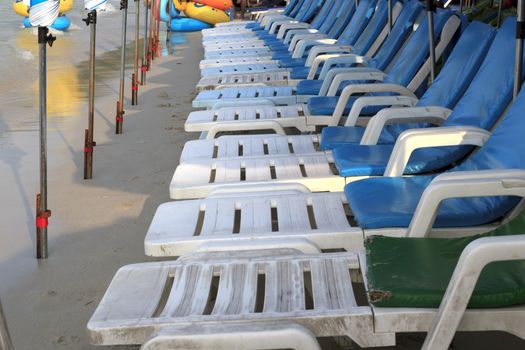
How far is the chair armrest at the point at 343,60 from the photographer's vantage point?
652cm

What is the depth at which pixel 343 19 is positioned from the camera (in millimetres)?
8922

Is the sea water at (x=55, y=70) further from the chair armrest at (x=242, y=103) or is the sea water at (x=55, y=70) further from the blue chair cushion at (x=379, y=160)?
the blue chair cushion at (x=379, y=160)

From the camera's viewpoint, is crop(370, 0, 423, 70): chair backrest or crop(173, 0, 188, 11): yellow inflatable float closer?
crop(370, 0, 423, 70): chair backrest

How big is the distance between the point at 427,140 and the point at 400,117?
23.0 inches

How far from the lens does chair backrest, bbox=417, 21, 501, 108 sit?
4418mm

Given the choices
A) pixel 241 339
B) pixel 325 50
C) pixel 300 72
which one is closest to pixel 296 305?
pixel 241 339

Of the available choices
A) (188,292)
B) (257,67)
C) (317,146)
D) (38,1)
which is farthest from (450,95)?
(257,67)

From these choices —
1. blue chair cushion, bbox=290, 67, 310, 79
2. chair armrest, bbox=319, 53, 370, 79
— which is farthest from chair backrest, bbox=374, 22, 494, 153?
blue chair cushion, bbox=290, 67, 310, 79

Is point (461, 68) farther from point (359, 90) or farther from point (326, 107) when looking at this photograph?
point (326, 107)

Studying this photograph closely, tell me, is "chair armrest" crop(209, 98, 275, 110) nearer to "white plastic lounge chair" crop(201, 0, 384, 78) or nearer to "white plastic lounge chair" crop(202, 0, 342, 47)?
"white plastic lounge chair" crop(201, 0, 384, 78)

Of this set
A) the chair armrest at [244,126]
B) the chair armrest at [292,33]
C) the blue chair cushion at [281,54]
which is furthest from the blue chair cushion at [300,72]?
the chair armrest at [244,126]

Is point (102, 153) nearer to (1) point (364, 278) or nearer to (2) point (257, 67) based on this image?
(2) point (257, 67)

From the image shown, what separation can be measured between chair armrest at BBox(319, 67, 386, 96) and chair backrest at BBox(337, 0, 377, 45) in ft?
6.33

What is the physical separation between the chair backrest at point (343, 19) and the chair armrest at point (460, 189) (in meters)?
6.12
